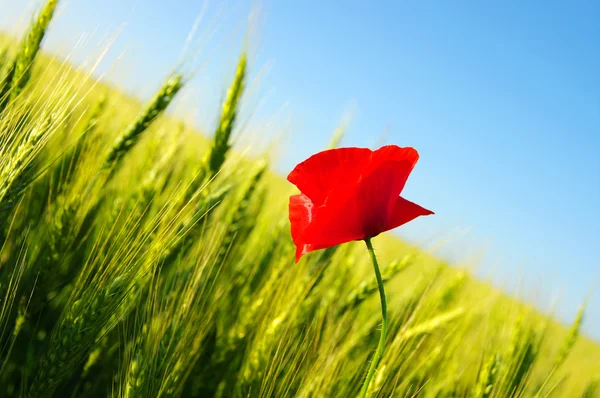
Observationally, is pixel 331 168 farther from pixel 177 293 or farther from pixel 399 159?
pixel 177 293

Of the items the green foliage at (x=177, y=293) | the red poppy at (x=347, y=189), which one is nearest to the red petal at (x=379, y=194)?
the red poppy at (x=347, y=189)

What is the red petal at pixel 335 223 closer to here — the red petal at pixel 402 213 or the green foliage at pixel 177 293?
the red petal at pixel 402 213

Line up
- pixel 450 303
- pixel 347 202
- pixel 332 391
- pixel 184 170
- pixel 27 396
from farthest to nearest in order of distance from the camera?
1. pixel 184 170
2. pixel 450 303
3. pixel 332 391
4. pixel 27 396
5. pixel 347 202

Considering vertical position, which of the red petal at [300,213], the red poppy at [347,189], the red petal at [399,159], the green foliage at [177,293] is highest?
the red petal at [399,159]

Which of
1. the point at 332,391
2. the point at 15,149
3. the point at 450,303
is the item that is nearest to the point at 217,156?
the point at 15,149

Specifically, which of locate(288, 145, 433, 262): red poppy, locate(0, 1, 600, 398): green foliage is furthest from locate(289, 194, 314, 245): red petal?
locate(0, 1, 600, 398): green foliage

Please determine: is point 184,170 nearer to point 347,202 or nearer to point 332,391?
point 332,391
